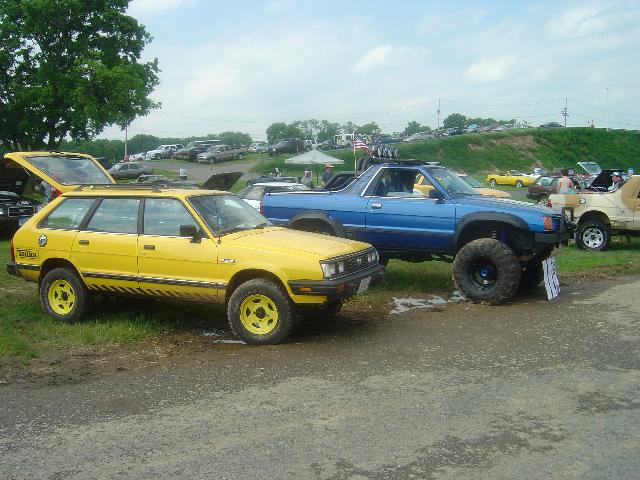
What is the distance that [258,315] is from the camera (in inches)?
278

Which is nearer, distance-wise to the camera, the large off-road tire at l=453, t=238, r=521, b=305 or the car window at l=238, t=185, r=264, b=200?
the large off-road tire at l=453, t=238, r=521, b=305

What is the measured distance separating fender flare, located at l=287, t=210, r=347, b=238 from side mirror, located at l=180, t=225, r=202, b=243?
3.01 metres

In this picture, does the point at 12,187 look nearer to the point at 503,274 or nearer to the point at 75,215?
the point at 75,215

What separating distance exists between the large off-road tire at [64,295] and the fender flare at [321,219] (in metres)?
3.50

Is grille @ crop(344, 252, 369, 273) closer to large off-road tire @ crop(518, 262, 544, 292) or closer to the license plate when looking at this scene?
the license plate

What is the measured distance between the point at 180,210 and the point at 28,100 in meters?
28.2

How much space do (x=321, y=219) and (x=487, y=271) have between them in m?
2.55

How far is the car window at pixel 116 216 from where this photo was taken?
7.71m

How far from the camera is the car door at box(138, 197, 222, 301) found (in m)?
7.19

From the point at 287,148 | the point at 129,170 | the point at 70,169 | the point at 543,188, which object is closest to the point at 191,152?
the point at 287,148

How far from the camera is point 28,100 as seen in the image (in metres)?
32.1

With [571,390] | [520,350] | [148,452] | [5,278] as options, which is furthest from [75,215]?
[571,390]

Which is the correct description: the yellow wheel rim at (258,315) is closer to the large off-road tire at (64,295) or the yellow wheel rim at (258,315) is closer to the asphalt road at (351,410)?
the asphalt road at (351,410)

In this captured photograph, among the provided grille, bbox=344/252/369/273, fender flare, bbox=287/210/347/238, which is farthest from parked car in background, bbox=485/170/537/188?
grille, bbox=344/252/369/273
